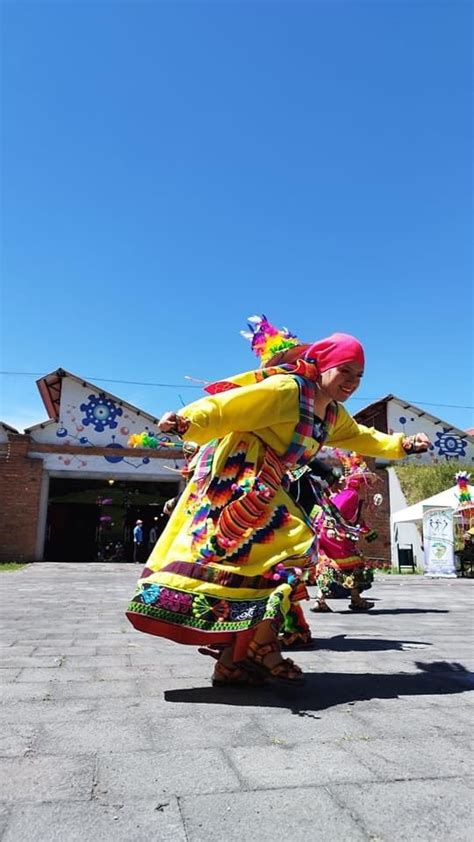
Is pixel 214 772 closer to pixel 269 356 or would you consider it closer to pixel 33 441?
pixel 269 356

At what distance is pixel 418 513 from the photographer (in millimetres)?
15648

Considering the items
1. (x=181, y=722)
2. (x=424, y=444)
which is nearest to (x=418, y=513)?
(x=424, y=444)

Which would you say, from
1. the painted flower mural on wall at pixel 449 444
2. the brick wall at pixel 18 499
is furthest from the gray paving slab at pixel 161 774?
the painted flower mural on wall at pixel 449 444

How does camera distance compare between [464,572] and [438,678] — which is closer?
[438,678]

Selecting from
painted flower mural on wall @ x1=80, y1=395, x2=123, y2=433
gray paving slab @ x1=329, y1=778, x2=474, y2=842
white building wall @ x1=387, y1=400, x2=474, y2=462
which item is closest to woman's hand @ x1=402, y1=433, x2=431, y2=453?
gray paving slab @ x1=329, y1=778, x2=474, y2=842

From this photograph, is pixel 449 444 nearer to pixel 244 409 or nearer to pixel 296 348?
pixel 296 348

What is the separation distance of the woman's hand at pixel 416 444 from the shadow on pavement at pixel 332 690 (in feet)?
3.93

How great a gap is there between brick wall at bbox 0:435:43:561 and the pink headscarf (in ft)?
49.5

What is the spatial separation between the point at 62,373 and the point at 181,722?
16.7 m

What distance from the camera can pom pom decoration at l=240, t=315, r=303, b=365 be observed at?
352 cm

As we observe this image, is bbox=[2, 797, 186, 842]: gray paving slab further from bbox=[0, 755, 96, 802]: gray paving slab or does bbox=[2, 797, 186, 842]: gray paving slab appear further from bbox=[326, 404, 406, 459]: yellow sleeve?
bbox=[326, 404, 406, 459]: yellow sleeve

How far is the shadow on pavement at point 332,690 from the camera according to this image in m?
2.54

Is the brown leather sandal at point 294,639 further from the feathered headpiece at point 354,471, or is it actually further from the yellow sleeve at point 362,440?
the feathered headpiece at point 354,471

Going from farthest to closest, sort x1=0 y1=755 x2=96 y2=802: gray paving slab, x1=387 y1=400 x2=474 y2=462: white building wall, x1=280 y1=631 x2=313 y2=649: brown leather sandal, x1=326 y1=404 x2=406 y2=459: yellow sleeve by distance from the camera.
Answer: x1=387 y1=400 x2=474 y2=462: white building wall, x1=280 y1=631 x2=313 y2=649: brown leather sandal, x1=326 y1=404 x2=406 y2=459: yellow sleeve, x1=0 y1=755 x2=96 y2=802: gray paving slab
